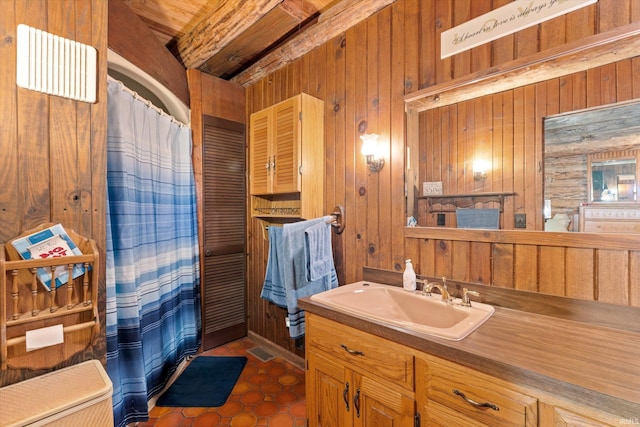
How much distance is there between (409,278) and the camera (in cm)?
162

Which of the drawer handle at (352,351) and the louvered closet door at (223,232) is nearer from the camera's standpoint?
the drawer handle at (352,351)

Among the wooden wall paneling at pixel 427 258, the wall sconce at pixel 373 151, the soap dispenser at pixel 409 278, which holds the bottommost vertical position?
the soap dispenser at pixel 409 278

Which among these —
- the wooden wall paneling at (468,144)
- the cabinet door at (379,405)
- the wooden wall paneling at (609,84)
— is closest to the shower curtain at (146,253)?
the cabinet door at (379,405)

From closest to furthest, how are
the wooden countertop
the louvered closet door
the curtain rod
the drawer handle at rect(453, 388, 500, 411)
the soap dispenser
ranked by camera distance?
the wooden countertop → the drawer handle at rect(453, 388, 500, 411) → the soap dispenser → the curtain rod → the louvered closet door

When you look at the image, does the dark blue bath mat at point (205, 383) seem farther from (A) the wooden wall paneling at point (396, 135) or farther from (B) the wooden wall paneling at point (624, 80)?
(B) the wooden wall paneling at point (624, 80)

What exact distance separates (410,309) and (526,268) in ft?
1.86

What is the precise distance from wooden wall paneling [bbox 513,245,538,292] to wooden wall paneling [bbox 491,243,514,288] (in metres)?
Result: 0.02

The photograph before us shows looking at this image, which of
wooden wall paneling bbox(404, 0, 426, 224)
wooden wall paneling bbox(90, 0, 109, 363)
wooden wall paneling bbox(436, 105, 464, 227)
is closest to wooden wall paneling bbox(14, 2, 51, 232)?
wooden wall paneling bbox(90, 0, 109, 363)

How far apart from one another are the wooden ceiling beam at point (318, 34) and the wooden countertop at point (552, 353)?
1.85 m

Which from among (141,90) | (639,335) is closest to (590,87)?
(639,335)

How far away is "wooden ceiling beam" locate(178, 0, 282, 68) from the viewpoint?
1.96 m

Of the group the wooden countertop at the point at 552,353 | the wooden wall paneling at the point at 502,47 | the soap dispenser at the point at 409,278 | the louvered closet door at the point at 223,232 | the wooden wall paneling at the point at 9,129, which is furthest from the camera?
the louvered closet door at the point at 223,232

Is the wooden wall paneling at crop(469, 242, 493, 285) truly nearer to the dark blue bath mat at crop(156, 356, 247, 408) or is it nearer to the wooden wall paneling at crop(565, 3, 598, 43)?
the wooden wall paneling at crop(565, 3, 598, 43)

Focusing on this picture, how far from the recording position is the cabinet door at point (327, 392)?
1.34 m
